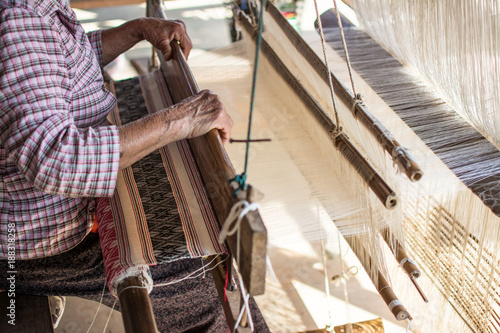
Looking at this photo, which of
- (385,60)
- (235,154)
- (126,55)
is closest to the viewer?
(235,154)

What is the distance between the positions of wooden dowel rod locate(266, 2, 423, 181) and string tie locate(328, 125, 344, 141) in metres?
0.07

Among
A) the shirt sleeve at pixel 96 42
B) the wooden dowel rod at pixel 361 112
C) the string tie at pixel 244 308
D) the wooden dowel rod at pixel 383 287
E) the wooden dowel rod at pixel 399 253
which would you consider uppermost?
the shirt sleeve at pixel 96 42

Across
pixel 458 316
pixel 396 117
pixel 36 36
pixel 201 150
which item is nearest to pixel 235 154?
pixel 201 150

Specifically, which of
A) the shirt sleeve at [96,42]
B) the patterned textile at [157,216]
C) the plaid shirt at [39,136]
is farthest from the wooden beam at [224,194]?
the shirt sleeve at [96,42]

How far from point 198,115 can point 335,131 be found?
50cm

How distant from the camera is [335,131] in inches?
62.7

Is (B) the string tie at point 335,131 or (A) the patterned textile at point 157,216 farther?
(B) the string tie at point 335,131

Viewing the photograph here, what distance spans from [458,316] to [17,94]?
1619mm

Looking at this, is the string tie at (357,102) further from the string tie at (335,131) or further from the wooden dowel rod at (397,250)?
the wooden dowel rod at (397,250)

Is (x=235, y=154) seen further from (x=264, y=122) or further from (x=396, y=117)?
(x=396, y=117)

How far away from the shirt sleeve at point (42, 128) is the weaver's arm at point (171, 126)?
0.05 meters

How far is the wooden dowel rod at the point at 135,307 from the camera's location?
1.21m

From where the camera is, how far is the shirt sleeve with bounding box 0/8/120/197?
3.89ft

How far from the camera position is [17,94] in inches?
47.0
